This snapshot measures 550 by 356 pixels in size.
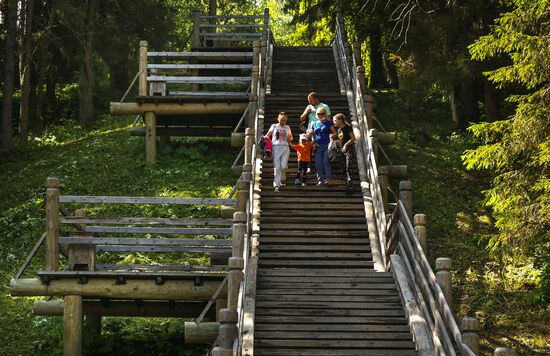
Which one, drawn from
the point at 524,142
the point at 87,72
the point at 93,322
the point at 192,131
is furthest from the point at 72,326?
the point at 87,72

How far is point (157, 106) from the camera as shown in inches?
1060

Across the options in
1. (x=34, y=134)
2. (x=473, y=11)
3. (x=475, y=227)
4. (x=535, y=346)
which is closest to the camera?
(x=535, y=346)

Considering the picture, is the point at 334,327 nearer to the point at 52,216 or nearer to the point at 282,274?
the point at 282,274

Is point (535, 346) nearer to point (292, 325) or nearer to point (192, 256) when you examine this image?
point (292, 325)

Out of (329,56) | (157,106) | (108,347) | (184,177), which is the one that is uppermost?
(329,56)

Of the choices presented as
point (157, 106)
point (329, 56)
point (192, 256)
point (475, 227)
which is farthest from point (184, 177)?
point (475, 227)

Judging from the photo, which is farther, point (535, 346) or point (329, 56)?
point (329, 56)

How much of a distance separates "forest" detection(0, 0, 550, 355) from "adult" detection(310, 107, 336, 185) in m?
2.60

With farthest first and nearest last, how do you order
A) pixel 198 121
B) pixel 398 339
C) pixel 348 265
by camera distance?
pixel 198 121, pixel 348 265, pixel 398 339

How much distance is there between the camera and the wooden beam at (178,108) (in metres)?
26.8

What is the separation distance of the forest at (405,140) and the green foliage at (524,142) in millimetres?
28

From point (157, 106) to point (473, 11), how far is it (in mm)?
8896

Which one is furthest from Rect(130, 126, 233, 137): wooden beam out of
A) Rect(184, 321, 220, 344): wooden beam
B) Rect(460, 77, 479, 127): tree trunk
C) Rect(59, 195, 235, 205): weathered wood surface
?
Rect(184, 321, 220, 344): wooden beam

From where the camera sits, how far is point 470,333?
10633 millimetres
